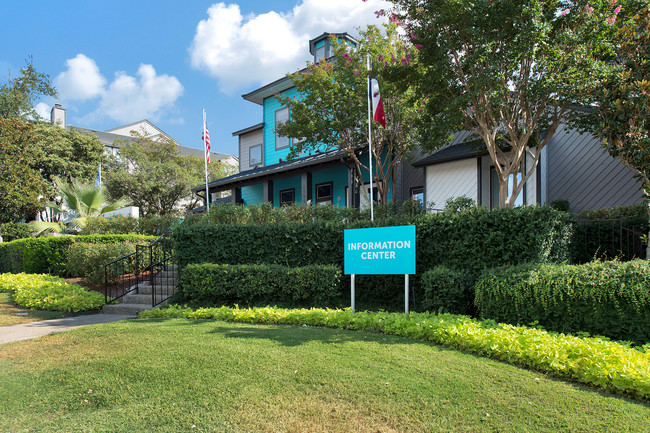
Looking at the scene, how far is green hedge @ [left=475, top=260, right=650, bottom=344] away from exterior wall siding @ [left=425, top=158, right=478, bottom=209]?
23.4 feet

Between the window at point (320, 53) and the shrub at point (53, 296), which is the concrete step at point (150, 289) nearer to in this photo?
the shrub at point (53, 296)

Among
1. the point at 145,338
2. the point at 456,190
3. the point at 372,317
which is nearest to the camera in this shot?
the point at 145,338

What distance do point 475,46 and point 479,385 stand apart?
22.3 feet

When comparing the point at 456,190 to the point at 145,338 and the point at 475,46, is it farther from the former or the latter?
the point at 145,338

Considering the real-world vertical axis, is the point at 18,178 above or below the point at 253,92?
below

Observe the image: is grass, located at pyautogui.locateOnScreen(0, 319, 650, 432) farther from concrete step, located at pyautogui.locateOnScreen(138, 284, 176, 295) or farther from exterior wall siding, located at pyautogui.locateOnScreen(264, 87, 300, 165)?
exterior wall siding, located at pyautogui.locateOnScreen(264, 87, 300, 165)

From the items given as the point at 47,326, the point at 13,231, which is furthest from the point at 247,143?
the point at 47,326

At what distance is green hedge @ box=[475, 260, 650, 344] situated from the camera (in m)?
5.27

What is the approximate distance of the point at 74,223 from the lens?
16.4 meters

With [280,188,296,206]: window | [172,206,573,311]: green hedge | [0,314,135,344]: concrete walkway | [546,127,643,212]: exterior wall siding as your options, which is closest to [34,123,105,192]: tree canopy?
[280,188,296,206]: window

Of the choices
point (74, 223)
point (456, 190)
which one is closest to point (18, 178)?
point (74, 223)

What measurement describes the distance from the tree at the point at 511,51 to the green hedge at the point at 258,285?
14.9ft

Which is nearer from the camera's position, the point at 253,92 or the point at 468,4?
the point at 468,4

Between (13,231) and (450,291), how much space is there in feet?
78.9
